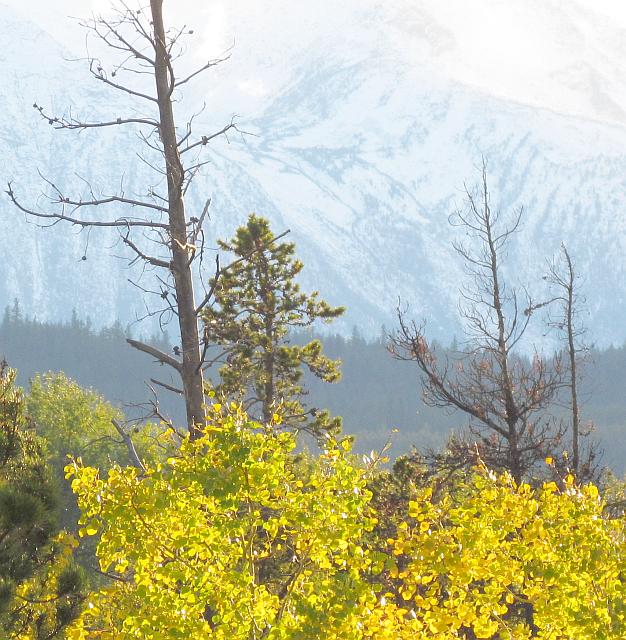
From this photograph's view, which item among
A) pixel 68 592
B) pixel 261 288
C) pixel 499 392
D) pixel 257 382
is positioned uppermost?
pixel 261 288

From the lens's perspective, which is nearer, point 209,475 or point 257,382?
point 209,475

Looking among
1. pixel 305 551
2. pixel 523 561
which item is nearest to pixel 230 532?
pixel 305 551

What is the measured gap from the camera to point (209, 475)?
1306 centimetres

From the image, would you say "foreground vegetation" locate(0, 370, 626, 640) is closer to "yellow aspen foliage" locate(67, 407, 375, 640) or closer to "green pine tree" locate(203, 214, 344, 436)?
"yellow aspen foliage" locate(67, 407, 375, 640)

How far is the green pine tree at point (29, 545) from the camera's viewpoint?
14320mm

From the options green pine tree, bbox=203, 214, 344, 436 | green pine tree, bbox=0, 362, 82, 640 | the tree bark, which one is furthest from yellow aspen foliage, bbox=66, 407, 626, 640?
green pine tree, bbox=203, 214, 344, 436

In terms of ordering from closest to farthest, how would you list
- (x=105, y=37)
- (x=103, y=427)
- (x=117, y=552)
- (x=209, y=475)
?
(x=209, y=475), (x=117, y=552), (x=105, y=37), (x=103, y=427)

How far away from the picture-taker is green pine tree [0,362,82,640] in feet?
47.0

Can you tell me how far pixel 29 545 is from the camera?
14688 mm

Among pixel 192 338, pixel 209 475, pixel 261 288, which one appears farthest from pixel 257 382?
pixel 209 475

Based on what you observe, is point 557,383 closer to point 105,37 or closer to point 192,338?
point 192,338

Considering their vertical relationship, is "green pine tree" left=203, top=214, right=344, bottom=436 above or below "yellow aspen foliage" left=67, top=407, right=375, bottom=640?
above

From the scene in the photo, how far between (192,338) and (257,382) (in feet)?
72.9

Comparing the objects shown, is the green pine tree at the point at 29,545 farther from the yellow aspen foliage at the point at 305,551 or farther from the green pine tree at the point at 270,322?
the green pine tree at the point at 270,322
